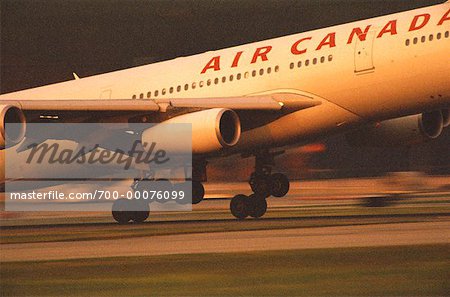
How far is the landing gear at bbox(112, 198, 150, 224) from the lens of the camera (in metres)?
29.2

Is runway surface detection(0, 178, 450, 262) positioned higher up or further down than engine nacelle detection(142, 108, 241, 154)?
further down

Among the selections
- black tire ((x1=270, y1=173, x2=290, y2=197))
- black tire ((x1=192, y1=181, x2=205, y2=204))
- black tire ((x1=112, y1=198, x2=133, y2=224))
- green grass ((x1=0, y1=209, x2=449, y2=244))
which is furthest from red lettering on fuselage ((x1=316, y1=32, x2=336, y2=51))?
black tire ((x1=112, y1=198, x2=133, y2=224))

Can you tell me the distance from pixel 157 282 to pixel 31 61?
35407 millimetres

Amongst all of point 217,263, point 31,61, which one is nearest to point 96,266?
point 217,263

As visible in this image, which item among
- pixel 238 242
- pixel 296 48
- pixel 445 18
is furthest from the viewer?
pixel 296 48

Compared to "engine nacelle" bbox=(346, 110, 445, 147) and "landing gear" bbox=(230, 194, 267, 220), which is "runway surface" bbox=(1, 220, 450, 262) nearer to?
"landing gear" bbox=(230, 194, 267, 220)

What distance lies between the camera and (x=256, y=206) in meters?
29.1

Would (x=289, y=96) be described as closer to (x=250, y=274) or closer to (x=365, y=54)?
(x=365, y=54)

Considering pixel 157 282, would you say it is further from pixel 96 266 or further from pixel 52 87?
pixel 52 87

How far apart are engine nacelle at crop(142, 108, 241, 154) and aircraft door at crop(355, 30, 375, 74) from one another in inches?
131

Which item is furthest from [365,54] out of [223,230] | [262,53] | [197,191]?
[197,191]

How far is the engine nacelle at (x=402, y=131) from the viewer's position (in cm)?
3006

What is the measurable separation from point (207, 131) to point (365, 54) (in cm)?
440

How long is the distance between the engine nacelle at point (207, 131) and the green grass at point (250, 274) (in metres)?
7.60
